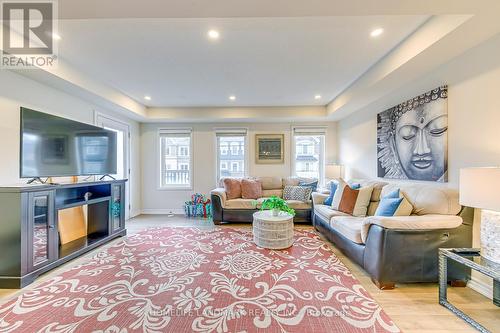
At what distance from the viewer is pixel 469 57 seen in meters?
2.18

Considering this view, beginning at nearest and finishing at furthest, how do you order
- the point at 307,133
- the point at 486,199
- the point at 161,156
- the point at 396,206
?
the point at 486,199 → the point at 396,206 → the point at 307,133 → the point at 161,156

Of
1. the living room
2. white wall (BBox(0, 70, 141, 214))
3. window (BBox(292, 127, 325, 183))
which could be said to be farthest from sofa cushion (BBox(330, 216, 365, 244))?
white wall (BBox(0, 70, 141, 214))

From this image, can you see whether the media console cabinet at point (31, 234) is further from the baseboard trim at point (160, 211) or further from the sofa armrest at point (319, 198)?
the sofa armrest at point (319, 198)

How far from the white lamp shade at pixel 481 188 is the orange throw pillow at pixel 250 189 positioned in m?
3.48

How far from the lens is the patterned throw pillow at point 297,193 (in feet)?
15.2

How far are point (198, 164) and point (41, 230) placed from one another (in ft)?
11.2

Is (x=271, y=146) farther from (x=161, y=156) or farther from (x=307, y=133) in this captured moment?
(x=161, y=156)

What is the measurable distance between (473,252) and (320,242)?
1790 mm

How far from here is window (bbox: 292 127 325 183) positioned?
5.56 m

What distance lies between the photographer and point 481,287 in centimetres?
206

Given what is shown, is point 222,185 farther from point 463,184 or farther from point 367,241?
point 463,184

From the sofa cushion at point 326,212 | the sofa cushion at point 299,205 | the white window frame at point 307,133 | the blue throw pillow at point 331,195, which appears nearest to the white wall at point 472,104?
the sofa cushion at point 326,212

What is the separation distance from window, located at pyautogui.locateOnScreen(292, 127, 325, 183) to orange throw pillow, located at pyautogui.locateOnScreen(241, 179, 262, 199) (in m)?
1.22

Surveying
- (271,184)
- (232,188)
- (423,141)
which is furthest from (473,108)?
(232,188)
